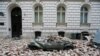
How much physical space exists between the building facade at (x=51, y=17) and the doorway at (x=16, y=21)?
3.36 feet

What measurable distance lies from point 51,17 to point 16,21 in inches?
178

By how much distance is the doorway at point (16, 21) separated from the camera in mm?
18328

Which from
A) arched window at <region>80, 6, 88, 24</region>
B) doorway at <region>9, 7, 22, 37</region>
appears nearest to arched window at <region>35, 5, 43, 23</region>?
doorway at <region>9, 7, 22, 37</region>

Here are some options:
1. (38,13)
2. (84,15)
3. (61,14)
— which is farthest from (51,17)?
(84,15)

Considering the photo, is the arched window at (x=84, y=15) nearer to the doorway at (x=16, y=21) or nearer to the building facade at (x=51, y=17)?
Result: the building facade at (x=51, y=17)

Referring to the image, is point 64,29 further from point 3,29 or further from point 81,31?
point 3,29

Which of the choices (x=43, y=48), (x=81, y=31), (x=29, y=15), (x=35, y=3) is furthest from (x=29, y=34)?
(x=43, y=48)

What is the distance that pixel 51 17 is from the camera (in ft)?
55.7

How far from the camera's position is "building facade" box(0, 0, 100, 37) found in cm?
1689

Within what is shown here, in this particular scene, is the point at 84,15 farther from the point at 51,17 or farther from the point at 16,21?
the point at 16,21

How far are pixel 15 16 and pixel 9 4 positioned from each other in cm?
193

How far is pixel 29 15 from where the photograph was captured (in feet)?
55.7

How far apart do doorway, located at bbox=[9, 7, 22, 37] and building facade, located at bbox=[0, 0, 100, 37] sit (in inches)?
40.3

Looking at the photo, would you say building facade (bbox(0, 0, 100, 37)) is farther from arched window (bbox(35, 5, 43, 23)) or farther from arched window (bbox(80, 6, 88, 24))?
arched window (bbox(80, 6, 88, 24))
